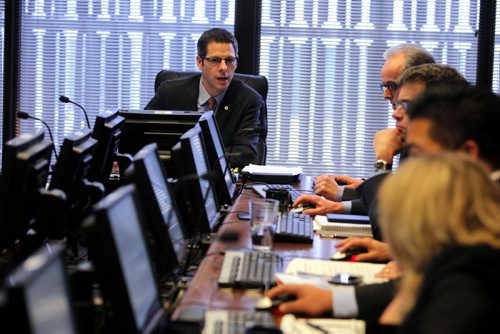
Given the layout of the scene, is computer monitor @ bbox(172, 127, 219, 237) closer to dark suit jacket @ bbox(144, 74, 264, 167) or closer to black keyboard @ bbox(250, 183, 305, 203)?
black keyboard @ bbox(250, 183, 305, 203)

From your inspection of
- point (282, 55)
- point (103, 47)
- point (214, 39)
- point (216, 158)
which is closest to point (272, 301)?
point (216, 158)

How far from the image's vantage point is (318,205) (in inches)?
146

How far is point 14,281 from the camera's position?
1.13 metres

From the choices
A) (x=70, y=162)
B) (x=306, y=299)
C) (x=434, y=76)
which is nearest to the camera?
(x=306, y=299)

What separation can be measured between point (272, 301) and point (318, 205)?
1612 mm

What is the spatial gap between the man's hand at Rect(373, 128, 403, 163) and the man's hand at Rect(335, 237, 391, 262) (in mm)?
1098

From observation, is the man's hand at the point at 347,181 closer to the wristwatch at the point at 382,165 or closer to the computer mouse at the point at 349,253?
the wristwatch at the point at 382,165

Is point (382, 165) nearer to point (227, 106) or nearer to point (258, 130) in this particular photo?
point (258, 130)

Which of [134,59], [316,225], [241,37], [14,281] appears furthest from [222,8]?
[14,281]

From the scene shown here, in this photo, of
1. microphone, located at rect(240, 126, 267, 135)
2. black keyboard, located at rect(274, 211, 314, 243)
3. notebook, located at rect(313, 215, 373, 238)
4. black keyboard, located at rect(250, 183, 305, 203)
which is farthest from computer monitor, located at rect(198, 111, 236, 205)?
microphone, located at rect(240, 126, 267, 135)

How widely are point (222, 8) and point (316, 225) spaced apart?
9.17 ft

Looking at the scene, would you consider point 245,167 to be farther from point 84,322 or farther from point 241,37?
point 84,322

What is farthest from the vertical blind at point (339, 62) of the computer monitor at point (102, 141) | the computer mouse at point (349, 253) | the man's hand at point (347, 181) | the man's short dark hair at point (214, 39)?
the computer mouse at point (349, 253)

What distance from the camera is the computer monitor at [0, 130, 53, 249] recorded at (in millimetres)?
2275
